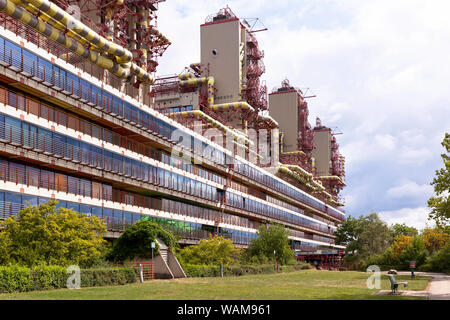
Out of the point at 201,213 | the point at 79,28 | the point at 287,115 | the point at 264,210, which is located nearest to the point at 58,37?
the point at 79,28

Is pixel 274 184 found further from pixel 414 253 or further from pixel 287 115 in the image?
pixel 287 115

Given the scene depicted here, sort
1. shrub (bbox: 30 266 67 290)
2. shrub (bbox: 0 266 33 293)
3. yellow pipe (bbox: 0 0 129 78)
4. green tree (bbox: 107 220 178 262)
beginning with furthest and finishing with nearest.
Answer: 1. green tree (bbox: 107 220 178 262)
2. yellow pipe (bbox: 0 0 129 78)
3. shrub (bbox: 30 266 67 290)
4. shrub (bbox: 0 266 33 293)

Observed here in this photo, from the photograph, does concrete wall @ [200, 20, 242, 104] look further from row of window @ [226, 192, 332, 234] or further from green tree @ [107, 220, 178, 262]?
green tree @ [107, 220, 178, 262]

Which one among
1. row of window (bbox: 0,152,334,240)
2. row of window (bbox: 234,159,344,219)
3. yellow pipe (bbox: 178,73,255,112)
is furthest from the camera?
yellow pipe (bbox: 178,73,255,112)

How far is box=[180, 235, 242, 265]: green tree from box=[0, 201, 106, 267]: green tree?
23.6 meters

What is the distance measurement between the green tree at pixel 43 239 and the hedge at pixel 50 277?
1905 millimetres

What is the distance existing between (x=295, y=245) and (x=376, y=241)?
18.2m

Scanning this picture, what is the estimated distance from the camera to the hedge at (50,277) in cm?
2841

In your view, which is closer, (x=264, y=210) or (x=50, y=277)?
(x=50, y=277)

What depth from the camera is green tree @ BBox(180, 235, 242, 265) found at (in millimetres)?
60625

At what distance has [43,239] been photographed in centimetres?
3572

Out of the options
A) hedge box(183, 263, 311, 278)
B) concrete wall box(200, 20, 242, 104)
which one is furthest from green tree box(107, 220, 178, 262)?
concrete wall box(200, 20, 242, 104)

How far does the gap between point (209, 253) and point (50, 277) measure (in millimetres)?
31091
